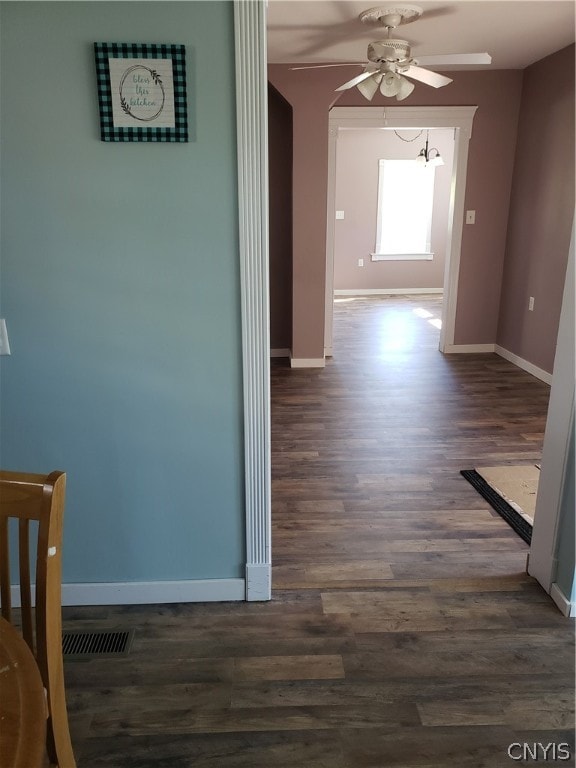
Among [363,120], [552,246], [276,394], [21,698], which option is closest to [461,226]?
[552,246]

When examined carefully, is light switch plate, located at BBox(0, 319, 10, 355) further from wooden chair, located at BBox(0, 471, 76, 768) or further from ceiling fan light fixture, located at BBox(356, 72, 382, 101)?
ceiling fan light fixture, located at BBox(356, 72, 382, 101)

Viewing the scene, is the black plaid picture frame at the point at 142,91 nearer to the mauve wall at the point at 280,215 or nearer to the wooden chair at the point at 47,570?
the wooden chair at the point at 47,570

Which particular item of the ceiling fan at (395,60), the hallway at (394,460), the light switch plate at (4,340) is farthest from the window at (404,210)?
the light switch plate at (4,340)

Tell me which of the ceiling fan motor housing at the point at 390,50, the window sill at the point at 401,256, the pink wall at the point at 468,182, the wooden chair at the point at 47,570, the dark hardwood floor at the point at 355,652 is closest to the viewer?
the wooden chair at the point at 47,570

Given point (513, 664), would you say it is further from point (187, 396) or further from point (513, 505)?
point (187, 396)

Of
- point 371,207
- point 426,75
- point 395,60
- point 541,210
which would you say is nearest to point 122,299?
point 395,60

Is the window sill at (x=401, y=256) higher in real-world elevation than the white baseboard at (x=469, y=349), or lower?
higher

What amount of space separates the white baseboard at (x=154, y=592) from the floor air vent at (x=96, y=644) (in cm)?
15

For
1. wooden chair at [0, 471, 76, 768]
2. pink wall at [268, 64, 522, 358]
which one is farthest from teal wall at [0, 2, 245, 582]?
pink wall at [268, 64, 522, 358]

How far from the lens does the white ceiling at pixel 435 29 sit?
3.27 metres

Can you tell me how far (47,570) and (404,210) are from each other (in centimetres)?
889

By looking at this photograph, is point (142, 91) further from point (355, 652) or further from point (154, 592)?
point (355, 652)

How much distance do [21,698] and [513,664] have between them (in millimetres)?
1594

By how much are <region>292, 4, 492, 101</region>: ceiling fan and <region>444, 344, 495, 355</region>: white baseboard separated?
2603 millimetres
